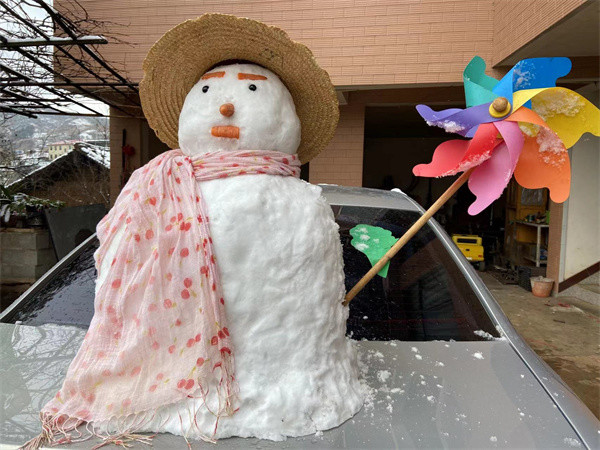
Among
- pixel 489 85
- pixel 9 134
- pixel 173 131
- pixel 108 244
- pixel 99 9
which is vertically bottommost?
pixel 108 244

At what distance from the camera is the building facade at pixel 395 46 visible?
4711 millimetres

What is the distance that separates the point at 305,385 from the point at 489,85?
1.16m

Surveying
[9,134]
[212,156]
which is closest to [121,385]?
[212,156]

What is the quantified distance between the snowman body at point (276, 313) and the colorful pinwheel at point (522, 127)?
52 cm

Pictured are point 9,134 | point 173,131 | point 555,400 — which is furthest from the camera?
point 9,134

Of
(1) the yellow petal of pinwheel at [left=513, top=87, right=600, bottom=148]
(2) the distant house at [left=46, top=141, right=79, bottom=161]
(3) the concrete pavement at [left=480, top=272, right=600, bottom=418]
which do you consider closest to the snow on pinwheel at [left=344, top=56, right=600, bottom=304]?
(1) the yellow petal of pinwheel at [left=513, top=87, right=600, bottom=148]

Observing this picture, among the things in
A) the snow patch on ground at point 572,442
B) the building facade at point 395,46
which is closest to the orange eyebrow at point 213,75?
the snow patch on ground at point 572,442

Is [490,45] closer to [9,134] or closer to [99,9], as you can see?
[99,9]

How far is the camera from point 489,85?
146cm

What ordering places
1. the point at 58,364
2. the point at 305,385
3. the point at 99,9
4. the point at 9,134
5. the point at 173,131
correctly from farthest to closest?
the point at 9,134 < the point at 99,9 < the point at 173,131 < the point at 58,364 < the point at 305,385

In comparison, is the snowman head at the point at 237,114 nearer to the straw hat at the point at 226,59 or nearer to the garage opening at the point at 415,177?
the straw hat at the point at 226,59

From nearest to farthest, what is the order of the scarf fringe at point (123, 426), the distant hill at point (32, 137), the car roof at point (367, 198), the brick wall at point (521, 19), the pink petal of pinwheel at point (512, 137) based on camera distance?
the scarf fringe at point (123, 426) → the pink petal of pinwheel at point (512, 137) → the car roof at point (367, 198) → the brick wall at point (521, 19) → the distant hill at point (32, 137)

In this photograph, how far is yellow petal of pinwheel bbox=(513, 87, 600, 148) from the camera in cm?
130

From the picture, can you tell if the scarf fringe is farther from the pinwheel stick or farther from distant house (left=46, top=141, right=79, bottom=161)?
distant house (left=46, top=141, right=79, bottom=161)
